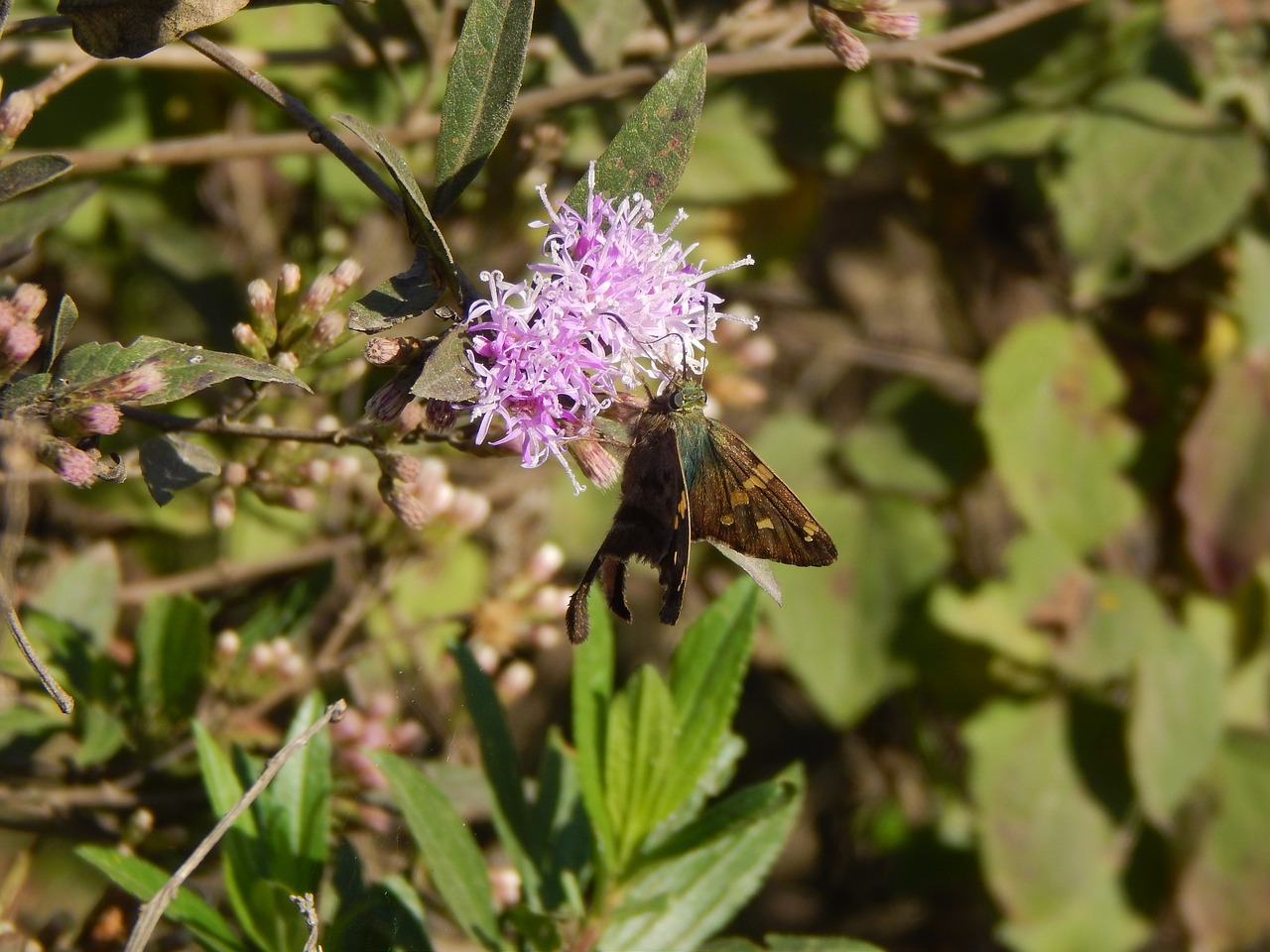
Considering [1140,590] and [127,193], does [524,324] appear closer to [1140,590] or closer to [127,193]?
[127,193]

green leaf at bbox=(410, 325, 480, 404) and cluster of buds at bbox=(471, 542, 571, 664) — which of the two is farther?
cluster of buds at bbox=(471, 542, 571, 664)

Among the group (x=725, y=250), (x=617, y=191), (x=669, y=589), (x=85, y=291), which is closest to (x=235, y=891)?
(x=669, y=589)

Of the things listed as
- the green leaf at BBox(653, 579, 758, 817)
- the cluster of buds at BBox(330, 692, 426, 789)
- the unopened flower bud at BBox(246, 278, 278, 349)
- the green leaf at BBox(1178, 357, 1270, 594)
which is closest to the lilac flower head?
the unopened flower bud at BBox(246, 278, 278, 349)

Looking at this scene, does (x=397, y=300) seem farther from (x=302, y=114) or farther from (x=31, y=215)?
(x=31, y=215)

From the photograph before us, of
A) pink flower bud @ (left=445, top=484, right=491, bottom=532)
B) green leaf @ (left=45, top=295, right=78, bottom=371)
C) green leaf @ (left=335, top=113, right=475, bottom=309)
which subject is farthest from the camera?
pink flower bud @ (left=445, top=484, right=491, bottom=532)

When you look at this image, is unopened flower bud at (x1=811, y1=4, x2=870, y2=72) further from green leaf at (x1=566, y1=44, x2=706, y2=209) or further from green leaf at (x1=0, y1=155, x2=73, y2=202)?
green leaf at (x1=0, y1=155, x2=73, y2=202)

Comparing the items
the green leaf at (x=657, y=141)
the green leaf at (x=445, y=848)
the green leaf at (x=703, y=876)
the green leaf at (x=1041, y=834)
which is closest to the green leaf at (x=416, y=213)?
the green leaf at (x=657, y=141)

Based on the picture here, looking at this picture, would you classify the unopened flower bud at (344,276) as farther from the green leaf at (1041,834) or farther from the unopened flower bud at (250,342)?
the green leaf at (1041,834)
